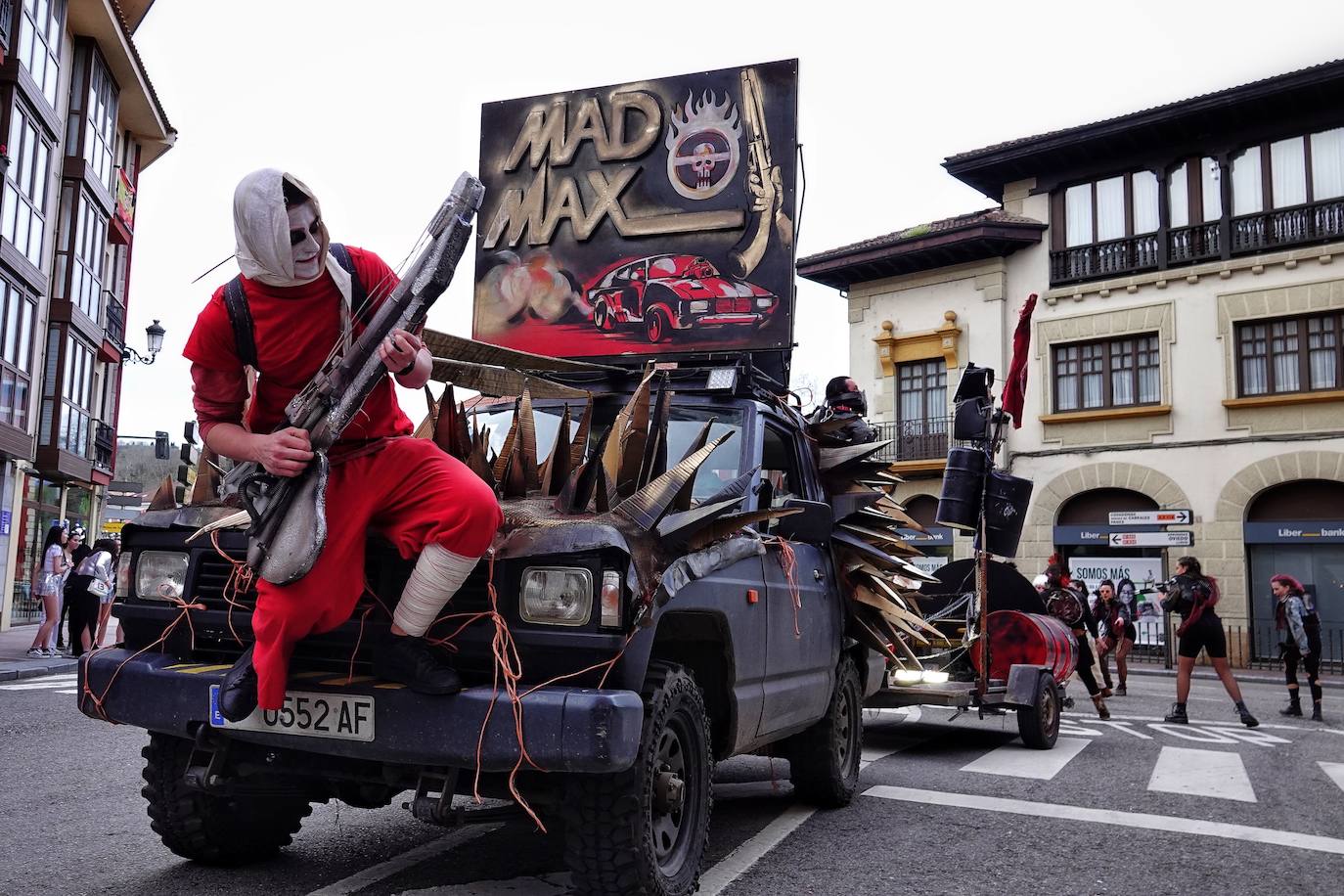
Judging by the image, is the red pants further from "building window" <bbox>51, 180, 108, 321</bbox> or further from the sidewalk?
"building window" <bbox>51, 180, 108, 321</bbox>

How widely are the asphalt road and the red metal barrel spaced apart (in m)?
0.88

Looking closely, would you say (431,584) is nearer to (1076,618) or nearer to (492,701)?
(492,701)

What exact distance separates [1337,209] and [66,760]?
2413cm

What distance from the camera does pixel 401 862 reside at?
4.54 metres

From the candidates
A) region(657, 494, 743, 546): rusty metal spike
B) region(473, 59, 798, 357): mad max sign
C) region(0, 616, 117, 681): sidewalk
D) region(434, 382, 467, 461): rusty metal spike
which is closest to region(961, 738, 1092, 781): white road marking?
region(473, 59, 798, 357): mad max sign

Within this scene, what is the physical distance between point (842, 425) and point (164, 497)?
3826 mm

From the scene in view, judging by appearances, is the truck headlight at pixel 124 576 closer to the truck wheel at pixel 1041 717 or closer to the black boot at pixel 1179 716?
the truck wheel at pixel 1041 717

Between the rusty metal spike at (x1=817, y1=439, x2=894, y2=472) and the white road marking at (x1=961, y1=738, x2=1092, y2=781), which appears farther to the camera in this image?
the white road marking at (x1=961, y1=738, x2=1092, y2=781)

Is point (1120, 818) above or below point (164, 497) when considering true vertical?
below

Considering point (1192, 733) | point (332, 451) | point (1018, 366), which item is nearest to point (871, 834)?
point (332, 451)

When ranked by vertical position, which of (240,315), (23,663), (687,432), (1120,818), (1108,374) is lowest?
(23,663)

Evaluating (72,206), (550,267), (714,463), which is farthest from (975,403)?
(72,206)

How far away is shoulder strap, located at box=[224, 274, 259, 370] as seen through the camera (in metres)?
3.58

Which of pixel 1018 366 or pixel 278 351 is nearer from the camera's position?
pixel 278 351
